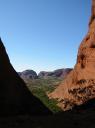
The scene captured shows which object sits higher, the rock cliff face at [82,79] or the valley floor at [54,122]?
the valley floor at [54,122]

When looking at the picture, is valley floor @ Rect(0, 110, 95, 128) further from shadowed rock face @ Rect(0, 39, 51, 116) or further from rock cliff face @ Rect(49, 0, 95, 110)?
rock cliff face @ Rect(49, 0, 95, 110)

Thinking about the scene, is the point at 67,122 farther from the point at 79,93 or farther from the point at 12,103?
the point at 79,93

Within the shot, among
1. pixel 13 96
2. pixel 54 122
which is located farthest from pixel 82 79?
pixel 54 122

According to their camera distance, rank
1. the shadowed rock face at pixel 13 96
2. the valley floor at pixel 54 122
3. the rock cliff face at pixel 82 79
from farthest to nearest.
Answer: the rock cliff face at pixel 82 79, the shadowed rock face at pixel 13 96, the valley floor at pixel 54 122

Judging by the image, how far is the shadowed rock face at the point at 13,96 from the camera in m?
32.3

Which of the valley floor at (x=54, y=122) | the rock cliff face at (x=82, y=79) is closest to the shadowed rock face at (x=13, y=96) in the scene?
the valley floor at (x=54, y=122)

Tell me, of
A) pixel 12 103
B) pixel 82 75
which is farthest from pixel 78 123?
pixel 82 75

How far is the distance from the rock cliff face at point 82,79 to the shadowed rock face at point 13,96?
17.9m

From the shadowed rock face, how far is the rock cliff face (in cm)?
1787

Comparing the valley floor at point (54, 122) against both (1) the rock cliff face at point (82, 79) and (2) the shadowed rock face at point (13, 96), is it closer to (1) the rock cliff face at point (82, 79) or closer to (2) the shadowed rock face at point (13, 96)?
(2) the shadowed rock face at point (13, 96)

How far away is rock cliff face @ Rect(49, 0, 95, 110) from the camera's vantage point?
55.1m

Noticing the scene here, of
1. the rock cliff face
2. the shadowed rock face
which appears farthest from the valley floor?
the rock cliff face

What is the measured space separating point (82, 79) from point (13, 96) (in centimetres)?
3019

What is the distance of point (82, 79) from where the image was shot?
61812 millimetres
